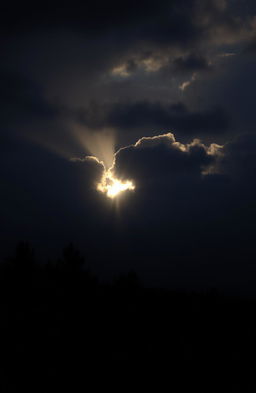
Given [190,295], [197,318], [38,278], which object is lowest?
[197,318]

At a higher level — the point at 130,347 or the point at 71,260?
the point at 71,260

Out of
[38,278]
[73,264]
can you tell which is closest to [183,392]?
[38,278]

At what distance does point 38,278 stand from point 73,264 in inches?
351

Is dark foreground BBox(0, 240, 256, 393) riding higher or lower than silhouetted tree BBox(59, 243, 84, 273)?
lower

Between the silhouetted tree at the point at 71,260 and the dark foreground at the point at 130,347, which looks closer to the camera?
the dark foreground at the point at 130,347

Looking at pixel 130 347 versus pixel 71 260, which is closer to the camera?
pixel 130 347

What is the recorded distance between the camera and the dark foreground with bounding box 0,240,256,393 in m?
22.0

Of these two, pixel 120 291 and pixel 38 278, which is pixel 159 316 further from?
pixel 38 278

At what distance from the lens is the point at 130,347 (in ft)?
84.8

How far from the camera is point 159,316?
32219 mm

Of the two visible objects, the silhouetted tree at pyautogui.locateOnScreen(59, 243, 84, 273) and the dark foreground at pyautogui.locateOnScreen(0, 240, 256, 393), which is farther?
the silhouetted tree at pyautogui.locateOnScreen(59, 243, 84, 273)

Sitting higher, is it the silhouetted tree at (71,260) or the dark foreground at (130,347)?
the silhouetted tree at (71,260)

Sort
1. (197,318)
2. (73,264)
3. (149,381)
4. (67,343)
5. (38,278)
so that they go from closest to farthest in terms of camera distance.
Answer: (149,381) → (67,343) → (197,318) → (38,278) → (73,264)

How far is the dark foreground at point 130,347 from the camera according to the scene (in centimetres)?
2203
